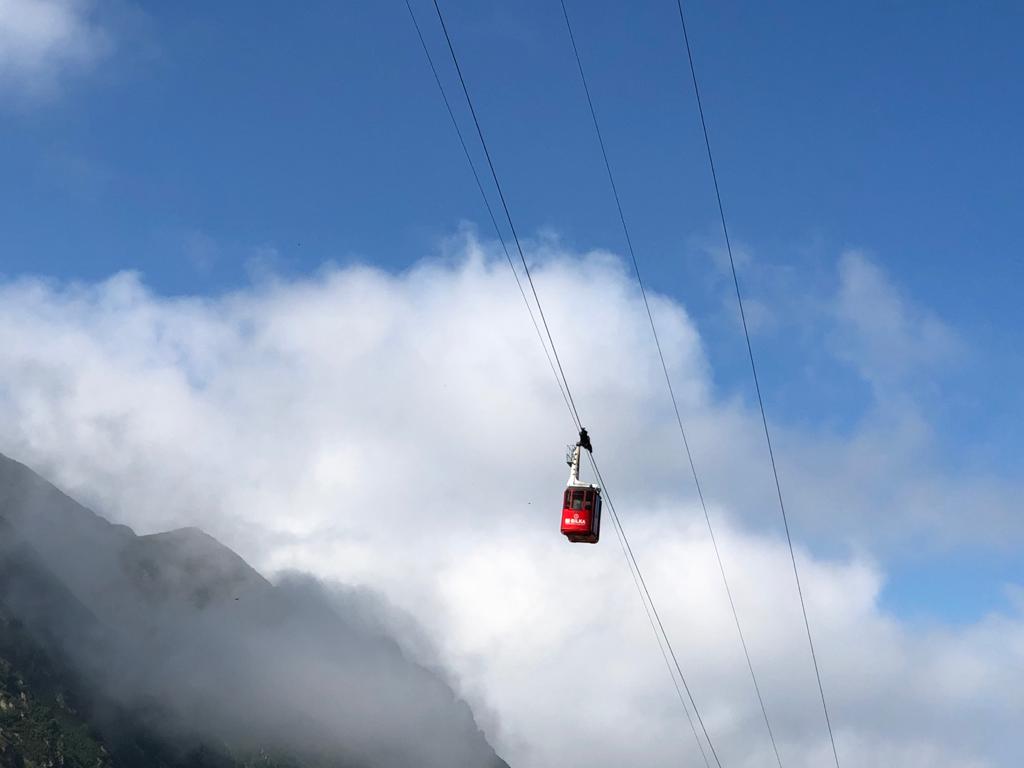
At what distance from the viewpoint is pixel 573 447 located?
6869 cm

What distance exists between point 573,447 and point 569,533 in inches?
251

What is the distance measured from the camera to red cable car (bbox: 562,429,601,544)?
215ft

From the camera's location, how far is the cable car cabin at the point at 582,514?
215ft

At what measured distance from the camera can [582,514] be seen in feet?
216

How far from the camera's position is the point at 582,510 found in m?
66.0

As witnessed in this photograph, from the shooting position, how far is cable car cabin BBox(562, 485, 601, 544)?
65.6m

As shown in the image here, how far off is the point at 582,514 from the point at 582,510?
0.28 meters

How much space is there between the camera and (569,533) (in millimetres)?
65688

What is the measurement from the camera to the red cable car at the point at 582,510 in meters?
65.6

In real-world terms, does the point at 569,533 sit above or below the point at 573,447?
below
